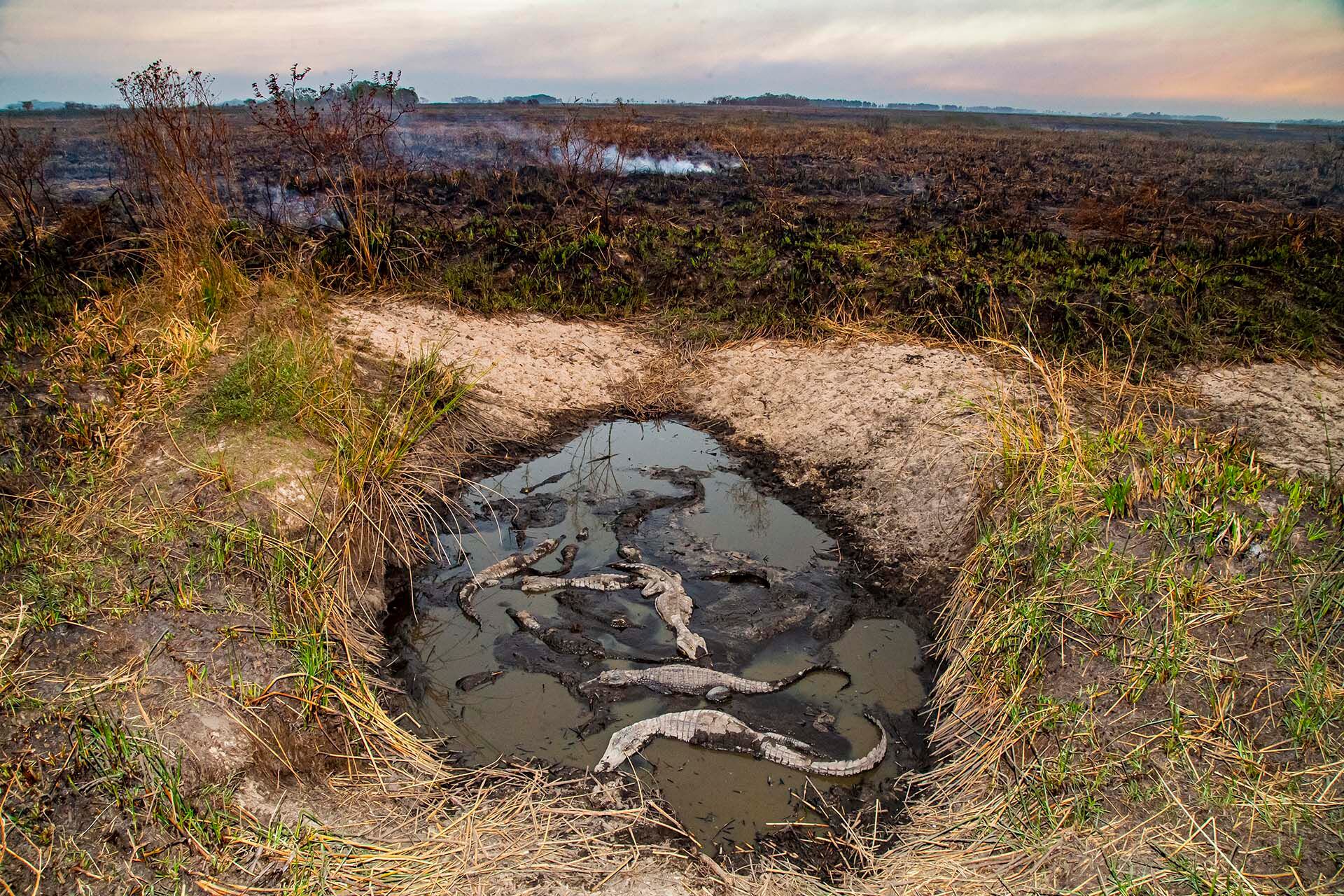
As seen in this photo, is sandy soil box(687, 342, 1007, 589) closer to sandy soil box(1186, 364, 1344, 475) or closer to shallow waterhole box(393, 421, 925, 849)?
shallow waterhole box(393, 421, 925, 849)

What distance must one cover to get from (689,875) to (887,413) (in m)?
3.67

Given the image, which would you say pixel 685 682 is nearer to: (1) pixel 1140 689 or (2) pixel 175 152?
(1) pixel 1140 689

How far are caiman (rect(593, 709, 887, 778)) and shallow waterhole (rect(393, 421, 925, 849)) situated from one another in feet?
0.13

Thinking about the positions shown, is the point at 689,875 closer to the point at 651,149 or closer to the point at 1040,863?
the point at 1040,863

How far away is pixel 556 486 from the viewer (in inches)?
200

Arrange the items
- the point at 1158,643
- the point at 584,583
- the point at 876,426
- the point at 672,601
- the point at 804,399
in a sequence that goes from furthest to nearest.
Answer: the point at 804,399 < the point at 876,426 < the point at 584,583 < the point at 672,601 < the point at 1158,643

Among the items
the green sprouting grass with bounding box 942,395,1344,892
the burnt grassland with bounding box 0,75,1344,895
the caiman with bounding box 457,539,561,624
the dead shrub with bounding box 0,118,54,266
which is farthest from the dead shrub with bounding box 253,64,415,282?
the green sprouting grass with bounding box 942,395,1344,892

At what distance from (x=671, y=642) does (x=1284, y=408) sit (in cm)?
465

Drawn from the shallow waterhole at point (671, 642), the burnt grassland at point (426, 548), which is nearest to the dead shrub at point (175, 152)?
the burnt grassland at point (426, 548)

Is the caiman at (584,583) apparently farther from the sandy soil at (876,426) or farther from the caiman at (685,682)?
the sandy soil at (876,426)

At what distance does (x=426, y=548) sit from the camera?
14.3ft

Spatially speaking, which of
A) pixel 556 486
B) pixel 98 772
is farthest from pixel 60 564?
pixel 556 486

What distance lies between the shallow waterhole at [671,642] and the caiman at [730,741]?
39 millimetres

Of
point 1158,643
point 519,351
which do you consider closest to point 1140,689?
point 1158,643
